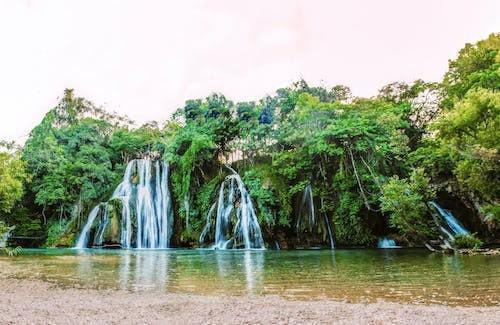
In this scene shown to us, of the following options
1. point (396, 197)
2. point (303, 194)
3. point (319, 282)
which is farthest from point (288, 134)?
point (319, 282)

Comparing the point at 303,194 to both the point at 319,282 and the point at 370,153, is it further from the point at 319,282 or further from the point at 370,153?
the point at 319,282

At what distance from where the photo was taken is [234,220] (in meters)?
28.0

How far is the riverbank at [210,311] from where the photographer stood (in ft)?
20.0

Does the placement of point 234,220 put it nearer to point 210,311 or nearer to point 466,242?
point 466,242

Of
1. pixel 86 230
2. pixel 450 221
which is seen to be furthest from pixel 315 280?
pixel 86 230

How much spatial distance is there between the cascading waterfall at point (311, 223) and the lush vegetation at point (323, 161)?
38cm

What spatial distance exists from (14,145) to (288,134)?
81.1 ft

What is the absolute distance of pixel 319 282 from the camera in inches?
409

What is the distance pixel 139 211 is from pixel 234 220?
7.92 metres

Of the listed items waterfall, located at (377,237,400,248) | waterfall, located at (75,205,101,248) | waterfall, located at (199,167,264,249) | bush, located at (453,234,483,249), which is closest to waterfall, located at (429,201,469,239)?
waterfall, located at (377,237,400,248)

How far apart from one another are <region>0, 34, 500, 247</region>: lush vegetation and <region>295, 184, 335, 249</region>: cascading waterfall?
0.38 m

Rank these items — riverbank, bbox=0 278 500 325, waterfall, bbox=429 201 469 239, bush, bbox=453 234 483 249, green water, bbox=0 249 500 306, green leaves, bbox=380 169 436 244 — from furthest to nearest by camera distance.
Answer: waterfall, bbox=429 201 469 239
green leaves, bbox=380 169 436 244
bush, bbox=453 234 483 249
green water, bbox=0 249 500 306
riverbank, bbox=0 278 500 325

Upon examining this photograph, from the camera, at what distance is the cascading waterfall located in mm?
28500

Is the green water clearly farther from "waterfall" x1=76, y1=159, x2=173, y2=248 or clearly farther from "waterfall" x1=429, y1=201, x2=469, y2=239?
"waterfall" x1=76, y1=159, x2=173, y2=248
